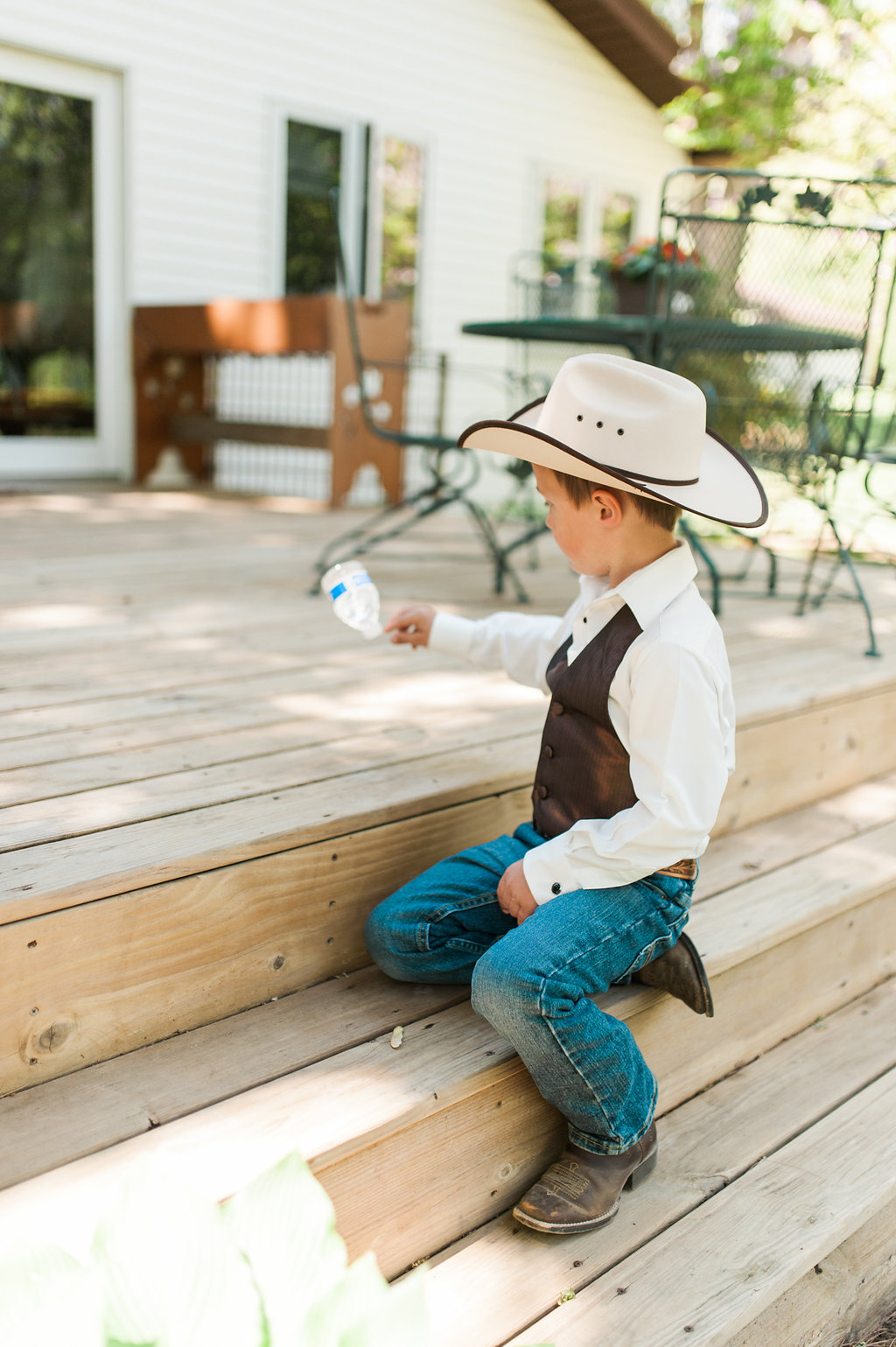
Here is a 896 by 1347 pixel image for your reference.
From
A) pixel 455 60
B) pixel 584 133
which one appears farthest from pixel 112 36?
pixel 584 133

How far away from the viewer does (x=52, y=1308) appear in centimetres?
72

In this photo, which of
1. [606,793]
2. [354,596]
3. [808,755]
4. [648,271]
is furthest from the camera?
[648,271]

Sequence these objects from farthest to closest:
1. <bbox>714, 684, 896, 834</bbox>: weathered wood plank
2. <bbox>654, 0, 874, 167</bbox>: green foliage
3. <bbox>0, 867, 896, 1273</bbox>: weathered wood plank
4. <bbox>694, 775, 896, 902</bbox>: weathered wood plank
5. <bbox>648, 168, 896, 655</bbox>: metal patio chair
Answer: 1. <bbox>654, 0, 874, 167</bbox>: green foliage
2. <bbox>648, 168, 896, 655</bbox>: metal patio chair
3. <bbox>714, 684, 896, 834</bbox>: weathered wood plank
4. <bbox>694, 775, 896, 902</bbox>: weathered wood plank
5. <bbox>0, 867, 896, 1273</bbox>: weathered wood plank

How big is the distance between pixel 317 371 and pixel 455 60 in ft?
7.33

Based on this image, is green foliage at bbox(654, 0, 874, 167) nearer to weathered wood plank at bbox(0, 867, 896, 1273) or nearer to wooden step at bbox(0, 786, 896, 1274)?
wooden step at bbox(0, 786, 896, 1274)

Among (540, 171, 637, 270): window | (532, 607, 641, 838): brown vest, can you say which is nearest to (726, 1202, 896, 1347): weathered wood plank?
(532, 607, 641, 838): brown vest

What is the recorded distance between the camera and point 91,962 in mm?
1247

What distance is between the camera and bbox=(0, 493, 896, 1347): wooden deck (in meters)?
1.18

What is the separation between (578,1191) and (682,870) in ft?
1.30

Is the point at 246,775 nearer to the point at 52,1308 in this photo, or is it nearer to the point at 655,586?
the point at 655,586

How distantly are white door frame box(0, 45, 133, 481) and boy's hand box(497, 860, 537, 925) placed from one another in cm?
459

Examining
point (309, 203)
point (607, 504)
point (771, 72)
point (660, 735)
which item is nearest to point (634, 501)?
point (607, 504)

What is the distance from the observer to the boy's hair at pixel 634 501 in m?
1.36

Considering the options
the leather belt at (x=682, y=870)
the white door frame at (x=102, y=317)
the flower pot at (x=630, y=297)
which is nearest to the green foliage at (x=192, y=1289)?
the leather belt at (x=682, y=870)
